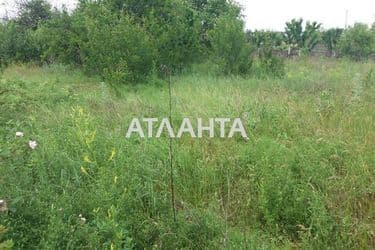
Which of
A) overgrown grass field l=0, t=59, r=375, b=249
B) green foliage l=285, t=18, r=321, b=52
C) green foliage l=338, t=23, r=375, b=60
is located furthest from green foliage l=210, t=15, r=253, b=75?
green foliage l=285, t=18, r=321, b=52

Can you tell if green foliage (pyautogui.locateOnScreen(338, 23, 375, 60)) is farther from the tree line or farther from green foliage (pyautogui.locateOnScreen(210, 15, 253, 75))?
green foliage (pyautogui.locateOnScreen(210, 15, 253, 75))

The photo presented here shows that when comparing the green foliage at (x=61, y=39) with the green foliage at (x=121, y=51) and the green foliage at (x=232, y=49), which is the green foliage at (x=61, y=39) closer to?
the green foliage at (x=121, y=51)

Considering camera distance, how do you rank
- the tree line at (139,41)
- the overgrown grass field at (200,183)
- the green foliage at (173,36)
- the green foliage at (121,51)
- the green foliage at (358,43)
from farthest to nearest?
the green foliage at (358,43) < the green foliage at (173,36) < the tree line at (139,41) < the green foliage at (121,51) < the overgrown grass field at (200,183)

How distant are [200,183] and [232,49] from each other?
19.9 ft

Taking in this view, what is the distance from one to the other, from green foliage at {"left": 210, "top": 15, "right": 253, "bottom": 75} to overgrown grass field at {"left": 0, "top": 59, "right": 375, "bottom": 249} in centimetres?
420

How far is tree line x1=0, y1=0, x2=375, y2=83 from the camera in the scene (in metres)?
7.91

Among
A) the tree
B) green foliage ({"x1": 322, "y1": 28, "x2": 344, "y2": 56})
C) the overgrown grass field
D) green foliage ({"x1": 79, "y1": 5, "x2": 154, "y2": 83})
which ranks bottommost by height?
the overgrown grass field

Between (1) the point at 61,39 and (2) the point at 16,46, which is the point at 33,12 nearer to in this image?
(2) the point at 16,46

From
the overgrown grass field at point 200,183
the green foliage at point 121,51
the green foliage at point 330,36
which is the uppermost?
the green foliage at point 330,36

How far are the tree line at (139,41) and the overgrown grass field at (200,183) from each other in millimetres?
3826

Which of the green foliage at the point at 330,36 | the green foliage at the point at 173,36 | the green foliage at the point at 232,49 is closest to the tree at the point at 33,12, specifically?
the green foliage at the point at 173,36

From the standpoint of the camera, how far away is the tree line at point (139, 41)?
7910 millimetres

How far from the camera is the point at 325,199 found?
246cm

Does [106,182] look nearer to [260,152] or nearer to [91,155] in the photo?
[91,155]
